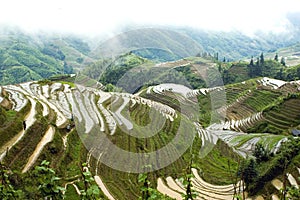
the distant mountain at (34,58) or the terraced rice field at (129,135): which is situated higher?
the terraced rice field at (129,135)

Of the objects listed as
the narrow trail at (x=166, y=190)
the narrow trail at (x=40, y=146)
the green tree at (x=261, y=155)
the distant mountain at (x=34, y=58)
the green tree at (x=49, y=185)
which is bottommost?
the distant mountain at (x=34, y=58)

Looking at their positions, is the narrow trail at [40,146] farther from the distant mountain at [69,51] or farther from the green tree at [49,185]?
the green tree at [49,185]

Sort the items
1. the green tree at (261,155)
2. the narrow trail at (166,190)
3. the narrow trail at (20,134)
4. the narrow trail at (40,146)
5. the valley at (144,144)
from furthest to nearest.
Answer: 1. the green tree at (261,155)
2. the narrow trail at (166,190)
3. the narrow trail at (20,134)
4. the narrow trail at (40,146)
5. the valley at (144,144)

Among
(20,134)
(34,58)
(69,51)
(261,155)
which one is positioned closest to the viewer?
(20,134)

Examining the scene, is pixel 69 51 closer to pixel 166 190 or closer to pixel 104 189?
pixel 166 190

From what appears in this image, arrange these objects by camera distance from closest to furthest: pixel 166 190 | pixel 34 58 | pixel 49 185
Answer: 1. pixel 49 185
2. pixel 166 190
3. pixel 34 58

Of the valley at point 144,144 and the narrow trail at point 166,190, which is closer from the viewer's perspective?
the valley at point 144,144

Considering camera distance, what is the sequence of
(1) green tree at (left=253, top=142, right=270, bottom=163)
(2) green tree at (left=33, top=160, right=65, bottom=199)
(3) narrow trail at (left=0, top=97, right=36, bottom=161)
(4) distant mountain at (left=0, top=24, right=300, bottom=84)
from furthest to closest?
(1) green tree at (left=253, top=142, right=270, bottom=163), (4) distant mountain at (left=0, top=24, right=300, bottom=84), (3) narrow trail at (left=0, top=97, right=36, bottom=161), (2) green tree at (left=33, top=160, right=65, bottom=199)

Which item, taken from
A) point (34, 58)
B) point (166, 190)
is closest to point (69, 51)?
point (34, 58)

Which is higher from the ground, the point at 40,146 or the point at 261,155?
the point at 40,146

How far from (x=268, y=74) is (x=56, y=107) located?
138ft

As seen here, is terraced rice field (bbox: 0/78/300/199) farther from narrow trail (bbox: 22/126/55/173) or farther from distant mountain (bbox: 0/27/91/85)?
distant mountain (bbox: 0/27/91/85)

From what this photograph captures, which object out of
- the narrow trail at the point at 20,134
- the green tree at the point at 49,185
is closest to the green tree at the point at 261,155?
the narrow trail at the point at 20,134

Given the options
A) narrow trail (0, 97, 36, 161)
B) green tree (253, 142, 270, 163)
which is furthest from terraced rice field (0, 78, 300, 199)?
green tree (253, 142, 270, 163)
